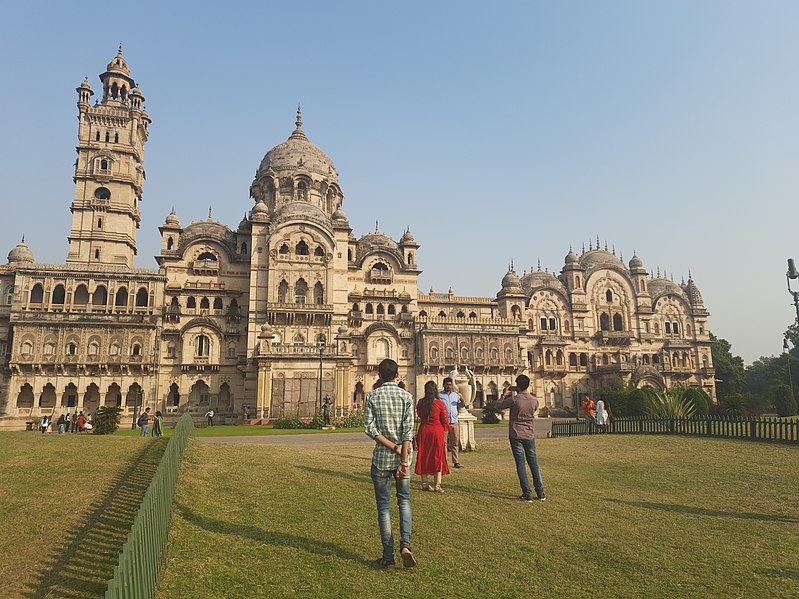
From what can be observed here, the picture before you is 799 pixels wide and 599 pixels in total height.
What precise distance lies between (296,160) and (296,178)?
2595mm

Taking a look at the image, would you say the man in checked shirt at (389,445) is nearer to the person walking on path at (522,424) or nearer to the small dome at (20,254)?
the person walking on path at (522,424)

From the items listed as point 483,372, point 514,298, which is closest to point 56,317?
point 483,372

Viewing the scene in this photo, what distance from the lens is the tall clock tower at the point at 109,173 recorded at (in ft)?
145

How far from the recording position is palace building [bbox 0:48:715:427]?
38625 mm

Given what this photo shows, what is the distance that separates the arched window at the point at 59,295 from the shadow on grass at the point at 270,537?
40.2 meters

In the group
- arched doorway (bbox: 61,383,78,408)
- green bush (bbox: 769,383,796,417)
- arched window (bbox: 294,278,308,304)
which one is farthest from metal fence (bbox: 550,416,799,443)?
arched doorway (bbox: 61,383,78,408)

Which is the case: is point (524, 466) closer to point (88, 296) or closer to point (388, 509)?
point (388, 509)

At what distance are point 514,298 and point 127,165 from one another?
118 ft

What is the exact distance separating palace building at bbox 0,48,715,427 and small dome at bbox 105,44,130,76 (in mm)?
779

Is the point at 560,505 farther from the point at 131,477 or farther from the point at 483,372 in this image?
the point at 483,372

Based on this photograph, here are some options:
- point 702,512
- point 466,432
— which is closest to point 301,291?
point 466,432

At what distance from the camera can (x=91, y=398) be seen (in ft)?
129

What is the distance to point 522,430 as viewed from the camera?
9070 millimetres

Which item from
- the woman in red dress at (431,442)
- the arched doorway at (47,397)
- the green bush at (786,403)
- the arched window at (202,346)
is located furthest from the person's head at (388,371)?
the arched doorway at (47,397)
